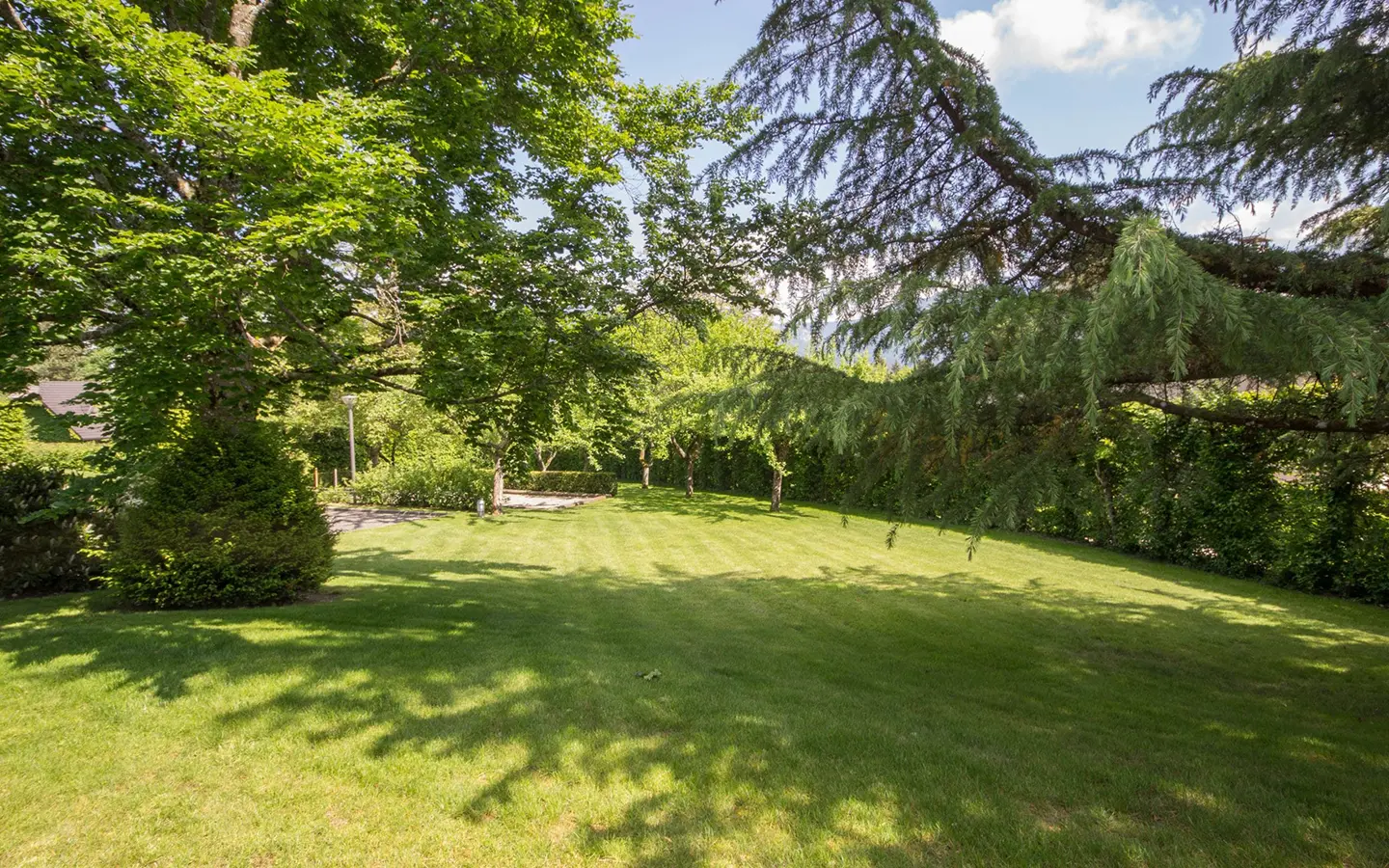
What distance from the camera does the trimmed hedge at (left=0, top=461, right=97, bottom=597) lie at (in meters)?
7.61

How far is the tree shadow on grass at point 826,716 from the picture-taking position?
10.2 feet

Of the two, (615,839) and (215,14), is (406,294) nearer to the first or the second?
(215,14)

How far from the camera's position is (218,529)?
720cm

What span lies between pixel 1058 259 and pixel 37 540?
1181 centimetres

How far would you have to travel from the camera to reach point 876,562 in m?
13.0

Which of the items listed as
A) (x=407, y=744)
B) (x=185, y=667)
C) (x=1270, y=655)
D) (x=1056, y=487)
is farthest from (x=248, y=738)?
(x=1270, y=655)

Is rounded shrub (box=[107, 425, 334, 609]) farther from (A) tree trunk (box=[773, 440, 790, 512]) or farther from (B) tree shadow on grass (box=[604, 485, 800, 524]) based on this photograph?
(A) tree trunk (box=[773, 440, 790, 512])

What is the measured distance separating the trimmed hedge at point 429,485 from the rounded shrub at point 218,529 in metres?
14.6

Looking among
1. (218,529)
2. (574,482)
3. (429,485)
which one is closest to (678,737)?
(218,529)

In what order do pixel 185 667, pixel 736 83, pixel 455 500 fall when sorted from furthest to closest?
pixel 455 500
pixel 736 83
pixel 185 667

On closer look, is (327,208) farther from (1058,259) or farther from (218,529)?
(1058,259)

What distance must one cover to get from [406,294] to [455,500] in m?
17.5

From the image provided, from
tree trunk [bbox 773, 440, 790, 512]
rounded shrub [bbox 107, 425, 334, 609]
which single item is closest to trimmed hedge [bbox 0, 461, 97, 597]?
rounded shrub [bbox 107, 425, 334, 609]

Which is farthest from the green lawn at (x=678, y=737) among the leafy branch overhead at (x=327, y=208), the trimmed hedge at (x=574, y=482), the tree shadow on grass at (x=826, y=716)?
the trimmed hedge at (x=574, y=482)
